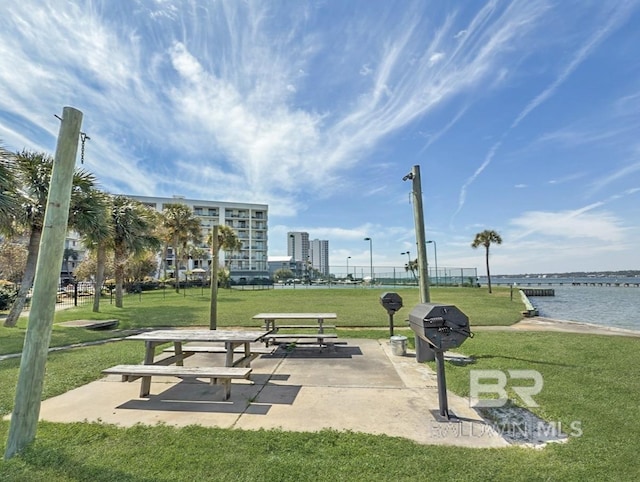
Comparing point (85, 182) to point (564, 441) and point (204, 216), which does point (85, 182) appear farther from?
point (204, 216)

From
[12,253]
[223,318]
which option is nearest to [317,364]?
[223,318]

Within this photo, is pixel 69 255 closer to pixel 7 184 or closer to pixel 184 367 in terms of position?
pixel 7 184

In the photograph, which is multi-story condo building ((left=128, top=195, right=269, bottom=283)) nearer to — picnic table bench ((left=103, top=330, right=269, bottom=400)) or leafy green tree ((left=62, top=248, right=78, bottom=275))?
leafy green tree ((left=62, top=248, right=78, bottom=275))

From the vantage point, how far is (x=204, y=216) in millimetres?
71562

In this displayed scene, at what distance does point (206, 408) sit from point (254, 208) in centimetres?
7327

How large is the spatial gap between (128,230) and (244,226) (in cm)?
5726

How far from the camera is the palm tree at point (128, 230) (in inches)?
723

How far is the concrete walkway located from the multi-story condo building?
6725cm

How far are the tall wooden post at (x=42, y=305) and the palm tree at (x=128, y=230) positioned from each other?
16840 mm

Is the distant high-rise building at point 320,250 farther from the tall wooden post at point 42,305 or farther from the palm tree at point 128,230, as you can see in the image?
the tall wooden post at point 42,305

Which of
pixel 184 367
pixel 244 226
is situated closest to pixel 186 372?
pixel 184 367

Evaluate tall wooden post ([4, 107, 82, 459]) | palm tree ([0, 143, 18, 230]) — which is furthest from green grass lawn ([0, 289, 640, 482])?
palm tree ([0, 143, 18, 230])

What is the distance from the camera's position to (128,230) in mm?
18453

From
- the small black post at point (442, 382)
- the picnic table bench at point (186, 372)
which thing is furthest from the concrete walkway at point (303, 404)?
the picnic table bench at point (186, 372)
